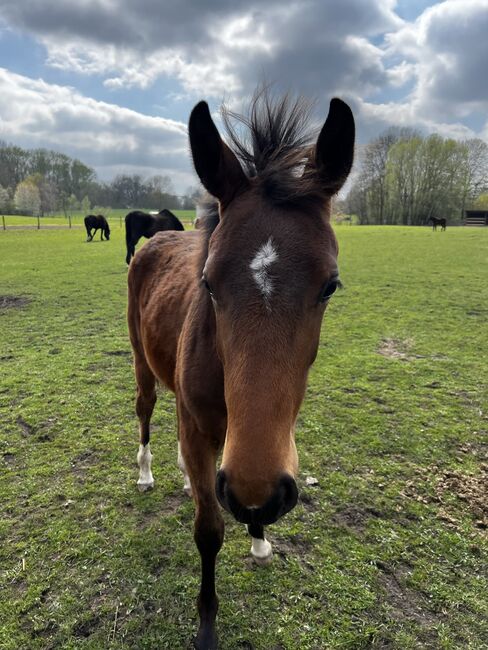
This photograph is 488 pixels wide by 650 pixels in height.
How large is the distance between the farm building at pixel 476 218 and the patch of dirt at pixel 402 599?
6259 cm

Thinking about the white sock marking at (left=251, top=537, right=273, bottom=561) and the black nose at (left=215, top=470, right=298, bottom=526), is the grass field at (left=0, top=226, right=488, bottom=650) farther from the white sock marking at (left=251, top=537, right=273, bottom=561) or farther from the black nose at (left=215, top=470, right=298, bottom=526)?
the black nose at (left=215, top=470, right=298, bottom=526)

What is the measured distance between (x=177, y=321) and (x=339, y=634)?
2113mm

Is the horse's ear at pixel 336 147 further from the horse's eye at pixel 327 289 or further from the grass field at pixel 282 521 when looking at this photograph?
the grass field at pixel 282 521

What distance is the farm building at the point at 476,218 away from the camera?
5438 centimetres

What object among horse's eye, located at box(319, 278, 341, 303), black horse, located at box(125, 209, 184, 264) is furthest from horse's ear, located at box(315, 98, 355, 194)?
black horse, located at box(125, 209, 184, 264)

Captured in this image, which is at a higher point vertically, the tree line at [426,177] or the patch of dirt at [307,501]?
the tree line at [426,177]

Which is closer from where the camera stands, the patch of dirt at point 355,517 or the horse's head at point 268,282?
the horse's head at point 268,282

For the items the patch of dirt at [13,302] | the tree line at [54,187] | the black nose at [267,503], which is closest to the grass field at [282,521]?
the black nose at [267,503]

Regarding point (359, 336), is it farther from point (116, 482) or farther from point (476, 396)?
point (116, 482)

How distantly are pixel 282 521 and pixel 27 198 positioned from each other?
67.8m

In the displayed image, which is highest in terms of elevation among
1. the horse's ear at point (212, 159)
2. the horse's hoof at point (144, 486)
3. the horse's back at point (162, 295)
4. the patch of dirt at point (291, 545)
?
the horse's ear at point (212, 159)

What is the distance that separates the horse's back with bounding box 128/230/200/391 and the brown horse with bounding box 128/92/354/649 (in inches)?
15.2

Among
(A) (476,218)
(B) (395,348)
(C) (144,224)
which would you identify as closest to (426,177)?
(A) (476,218)

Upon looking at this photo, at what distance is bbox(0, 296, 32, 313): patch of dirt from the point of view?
9.16 metres
